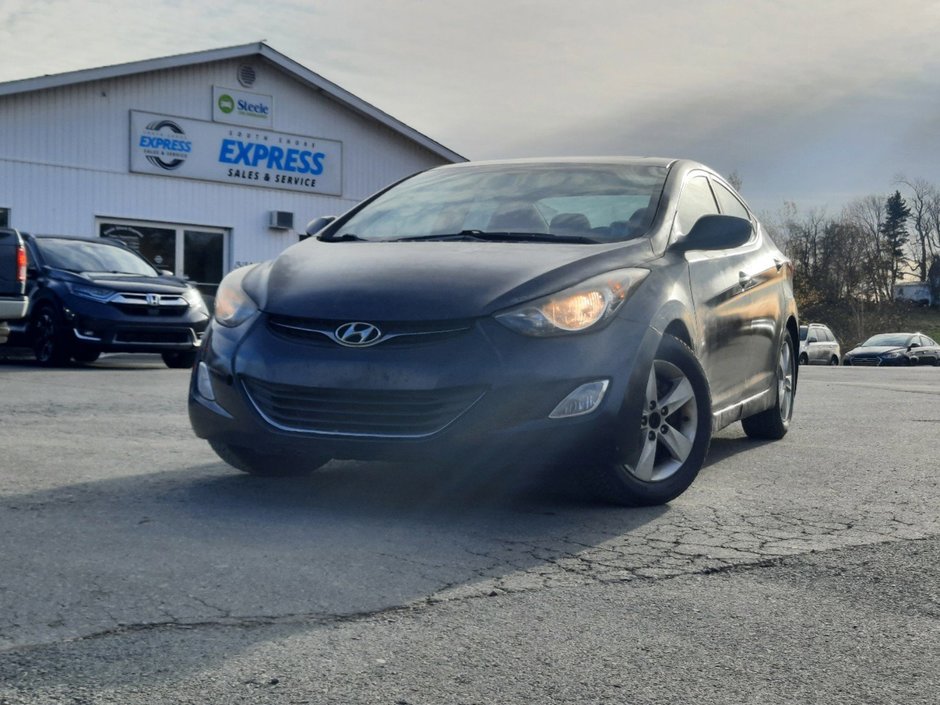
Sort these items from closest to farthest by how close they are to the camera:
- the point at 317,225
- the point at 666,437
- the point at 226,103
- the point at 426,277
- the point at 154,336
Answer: the point at 426,277 → the point at 666,437 → the point at 317,225 → the point at 154,336 → the point at 226,103

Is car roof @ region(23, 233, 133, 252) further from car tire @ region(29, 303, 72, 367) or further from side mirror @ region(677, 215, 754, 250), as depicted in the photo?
side mirror @ region(677, 215, 754, 250)

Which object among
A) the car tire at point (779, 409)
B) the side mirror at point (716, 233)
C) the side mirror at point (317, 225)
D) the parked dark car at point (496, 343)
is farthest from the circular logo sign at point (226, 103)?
the side mirror at point (716, 233)

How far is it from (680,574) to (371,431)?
1.30 meters

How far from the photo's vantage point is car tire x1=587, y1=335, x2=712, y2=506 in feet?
15.4

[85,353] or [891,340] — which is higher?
[85,353]

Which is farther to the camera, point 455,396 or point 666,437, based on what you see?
point 666,437

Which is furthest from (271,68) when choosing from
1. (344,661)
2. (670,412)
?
(344,661)

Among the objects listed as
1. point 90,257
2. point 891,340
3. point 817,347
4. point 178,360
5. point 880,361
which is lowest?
point 880,361

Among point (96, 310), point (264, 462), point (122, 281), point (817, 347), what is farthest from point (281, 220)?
point (817, 347)

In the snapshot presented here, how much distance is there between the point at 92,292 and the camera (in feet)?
44.4

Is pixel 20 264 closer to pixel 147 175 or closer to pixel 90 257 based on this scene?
pixel 90 257

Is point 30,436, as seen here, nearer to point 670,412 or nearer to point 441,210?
point 441,210

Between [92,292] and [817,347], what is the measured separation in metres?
29.7

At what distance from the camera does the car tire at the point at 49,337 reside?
13445mm
